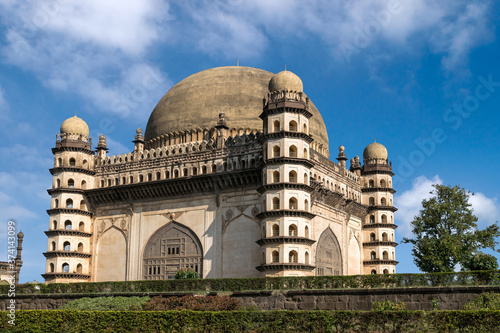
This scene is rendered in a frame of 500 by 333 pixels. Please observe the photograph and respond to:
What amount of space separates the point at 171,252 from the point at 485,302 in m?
24.8

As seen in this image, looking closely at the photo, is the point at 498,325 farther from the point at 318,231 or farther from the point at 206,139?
the point at 206,139

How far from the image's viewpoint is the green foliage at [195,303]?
97.5 ft

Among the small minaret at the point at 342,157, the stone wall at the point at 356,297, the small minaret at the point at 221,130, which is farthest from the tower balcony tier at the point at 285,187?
the small minaret at the point at 342,157

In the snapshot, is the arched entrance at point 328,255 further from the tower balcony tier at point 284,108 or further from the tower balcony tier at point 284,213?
the tower balcony tier at point 284,108

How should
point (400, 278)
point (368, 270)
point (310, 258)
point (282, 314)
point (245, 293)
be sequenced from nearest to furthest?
point (282, 314) → point (400, 278) → point (245, 293) → point (310, 258) → point (368, 270)

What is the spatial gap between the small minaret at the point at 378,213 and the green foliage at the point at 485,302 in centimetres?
2352

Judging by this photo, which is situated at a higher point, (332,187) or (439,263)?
(332,187)

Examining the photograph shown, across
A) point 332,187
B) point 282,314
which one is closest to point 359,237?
point 332,187

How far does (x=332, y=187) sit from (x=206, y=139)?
1072 centimetres

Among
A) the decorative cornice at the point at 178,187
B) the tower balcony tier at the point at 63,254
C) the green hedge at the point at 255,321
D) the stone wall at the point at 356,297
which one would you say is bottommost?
the green hedge at the point at 255,321

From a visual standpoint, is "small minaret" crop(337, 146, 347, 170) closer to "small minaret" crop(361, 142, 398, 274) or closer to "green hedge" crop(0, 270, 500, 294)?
"small minaret" crop(361, 142, 398, 274)

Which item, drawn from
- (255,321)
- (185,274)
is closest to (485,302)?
(255,321)

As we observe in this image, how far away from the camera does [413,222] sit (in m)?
48.0

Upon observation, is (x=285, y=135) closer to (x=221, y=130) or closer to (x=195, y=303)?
(x=221, y=130)
